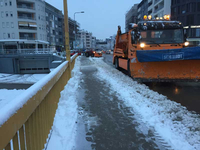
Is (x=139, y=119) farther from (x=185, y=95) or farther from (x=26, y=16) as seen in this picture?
(x=26, y=16)

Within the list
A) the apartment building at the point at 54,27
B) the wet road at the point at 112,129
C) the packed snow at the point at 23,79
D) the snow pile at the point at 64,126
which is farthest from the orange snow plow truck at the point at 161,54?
the apartment building at the point at 54,27

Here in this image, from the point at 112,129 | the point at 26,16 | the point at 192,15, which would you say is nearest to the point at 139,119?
the point at 112,129

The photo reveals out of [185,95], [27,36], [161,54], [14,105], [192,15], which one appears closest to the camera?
[14,105]

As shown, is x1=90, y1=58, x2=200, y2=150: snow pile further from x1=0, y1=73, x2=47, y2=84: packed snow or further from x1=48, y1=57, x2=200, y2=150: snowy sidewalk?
x1=0, y1=73, x2=47, y2=84: packed snow

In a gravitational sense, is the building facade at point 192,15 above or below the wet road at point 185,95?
above

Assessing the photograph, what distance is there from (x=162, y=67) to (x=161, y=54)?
77cm

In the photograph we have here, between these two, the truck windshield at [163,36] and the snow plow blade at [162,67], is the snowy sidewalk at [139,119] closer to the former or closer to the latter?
the snow plow blade at [162,67]

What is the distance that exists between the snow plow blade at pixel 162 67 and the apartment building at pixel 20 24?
176 ft

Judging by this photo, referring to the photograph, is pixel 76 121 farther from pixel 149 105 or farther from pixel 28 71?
pixel 28 71

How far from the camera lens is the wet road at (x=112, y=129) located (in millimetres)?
3237

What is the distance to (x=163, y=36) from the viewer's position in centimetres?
889

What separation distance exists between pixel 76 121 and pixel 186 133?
2.35 metres

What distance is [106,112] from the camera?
4.81m

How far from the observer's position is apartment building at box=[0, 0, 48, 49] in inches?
2226
